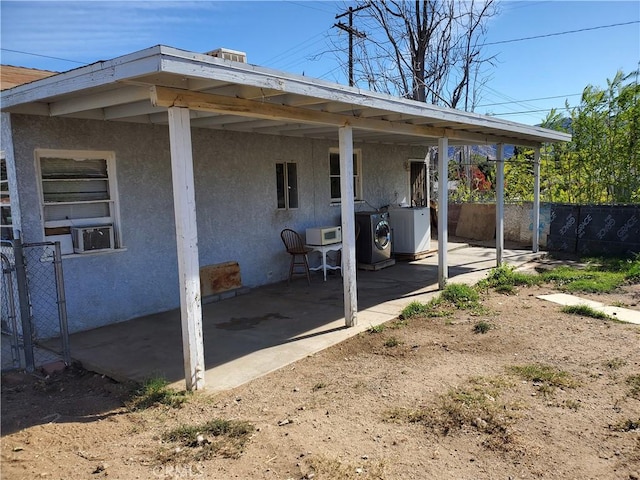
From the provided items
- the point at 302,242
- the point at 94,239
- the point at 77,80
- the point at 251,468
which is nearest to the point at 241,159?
the point at 302,242

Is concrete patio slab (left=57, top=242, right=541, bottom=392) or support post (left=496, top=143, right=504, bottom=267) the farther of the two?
support post (left=496, top=143, right=504, bottom=267)

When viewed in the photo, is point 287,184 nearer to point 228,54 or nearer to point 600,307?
point 228,54

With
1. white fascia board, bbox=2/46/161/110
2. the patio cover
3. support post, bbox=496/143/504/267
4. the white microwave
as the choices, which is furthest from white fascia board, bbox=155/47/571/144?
the white microwave

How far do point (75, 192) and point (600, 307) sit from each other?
6988 millimetres

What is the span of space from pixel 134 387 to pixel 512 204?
1148 centimetres

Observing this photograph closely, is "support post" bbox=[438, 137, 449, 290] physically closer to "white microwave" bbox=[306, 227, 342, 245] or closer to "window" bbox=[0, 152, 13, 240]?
"white microwave" bbox=[306, 227, 342, 245]

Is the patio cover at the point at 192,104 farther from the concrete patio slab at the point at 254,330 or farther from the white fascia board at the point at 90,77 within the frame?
the concrete patio slab at the point at 254,330

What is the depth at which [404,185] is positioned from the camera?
12.1 meters

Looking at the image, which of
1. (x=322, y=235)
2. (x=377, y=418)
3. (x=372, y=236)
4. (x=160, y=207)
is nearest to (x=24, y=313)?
(x=160, y=207)

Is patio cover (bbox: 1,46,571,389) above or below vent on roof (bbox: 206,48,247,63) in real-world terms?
below

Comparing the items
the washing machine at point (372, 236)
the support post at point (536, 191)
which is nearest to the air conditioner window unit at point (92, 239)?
the washing machine at point (372, 236)

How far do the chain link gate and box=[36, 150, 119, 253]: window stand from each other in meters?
0.35

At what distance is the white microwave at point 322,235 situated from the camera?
861cm

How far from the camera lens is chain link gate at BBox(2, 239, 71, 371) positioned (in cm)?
474
